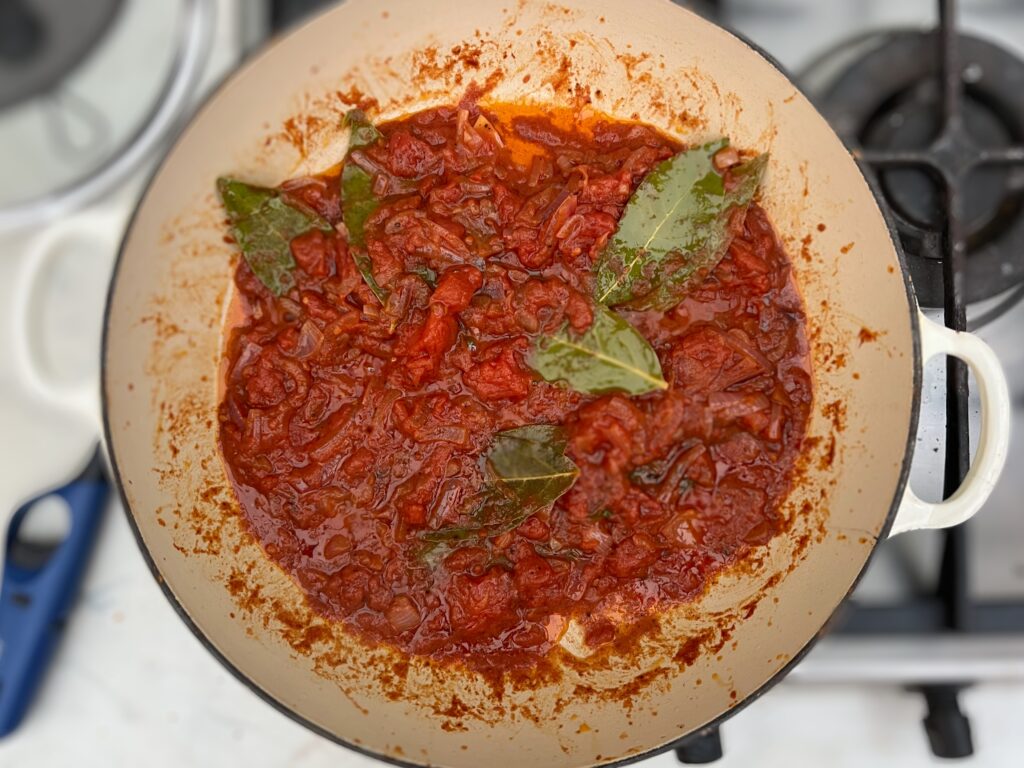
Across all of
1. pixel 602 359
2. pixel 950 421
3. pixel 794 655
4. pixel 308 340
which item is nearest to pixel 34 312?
pixel 308 340

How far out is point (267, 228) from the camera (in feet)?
4.29

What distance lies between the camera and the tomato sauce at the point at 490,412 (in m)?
1.25

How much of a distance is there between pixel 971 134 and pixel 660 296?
0.63 m

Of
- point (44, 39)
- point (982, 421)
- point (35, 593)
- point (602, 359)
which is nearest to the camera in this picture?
point (982, 421)

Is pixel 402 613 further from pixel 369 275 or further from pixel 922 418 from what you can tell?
pixel 922 418

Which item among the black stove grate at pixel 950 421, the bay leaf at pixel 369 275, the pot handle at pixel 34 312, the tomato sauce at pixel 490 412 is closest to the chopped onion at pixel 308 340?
the tomato sauce at pixel 490 412

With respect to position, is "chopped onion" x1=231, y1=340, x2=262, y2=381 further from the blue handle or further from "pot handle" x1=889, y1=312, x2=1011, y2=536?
"pot handle" x1=889, y1=312, x2=1011, y2=536

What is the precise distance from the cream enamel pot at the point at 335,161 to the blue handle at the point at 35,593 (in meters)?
0.23

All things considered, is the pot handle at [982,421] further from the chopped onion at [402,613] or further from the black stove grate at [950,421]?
the chopped onion at [402,613]

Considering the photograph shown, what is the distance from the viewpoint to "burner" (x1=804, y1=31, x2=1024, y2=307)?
134 cm

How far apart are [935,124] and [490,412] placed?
0.87 meters

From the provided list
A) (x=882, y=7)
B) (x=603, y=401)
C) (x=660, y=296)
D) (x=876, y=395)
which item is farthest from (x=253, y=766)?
(x=882, y=7)

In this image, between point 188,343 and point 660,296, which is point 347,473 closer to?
point 188,343

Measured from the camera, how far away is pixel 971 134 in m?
1.38
